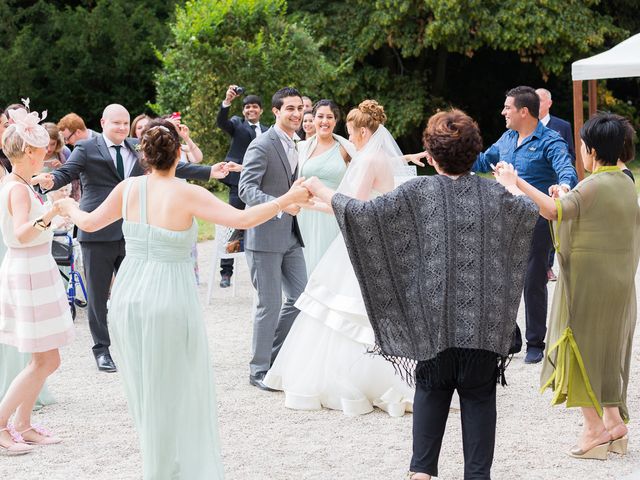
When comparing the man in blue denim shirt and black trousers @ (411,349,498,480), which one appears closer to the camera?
black trousers @ (411,349,498,480)

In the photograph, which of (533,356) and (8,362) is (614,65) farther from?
(8,362)

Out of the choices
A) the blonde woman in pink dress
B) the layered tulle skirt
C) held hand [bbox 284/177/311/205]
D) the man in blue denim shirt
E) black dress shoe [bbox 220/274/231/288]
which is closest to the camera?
held hand [bbox 284/177/311/205]

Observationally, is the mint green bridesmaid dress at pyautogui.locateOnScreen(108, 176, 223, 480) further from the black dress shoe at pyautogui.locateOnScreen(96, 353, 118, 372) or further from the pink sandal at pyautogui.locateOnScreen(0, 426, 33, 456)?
the black dress shoe at pyautogui.locateOnScreen(96, 353, 118, 372)

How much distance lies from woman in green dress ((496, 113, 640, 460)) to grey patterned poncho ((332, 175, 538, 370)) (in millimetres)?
1017

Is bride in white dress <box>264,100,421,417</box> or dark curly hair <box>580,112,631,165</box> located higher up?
dark curly hair <box>580,112,631,165</box>

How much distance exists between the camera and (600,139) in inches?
196

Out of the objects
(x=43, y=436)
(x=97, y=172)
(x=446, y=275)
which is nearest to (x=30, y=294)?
(x=43, y=436)

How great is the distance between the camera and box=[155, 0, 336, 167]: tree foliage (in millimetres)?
19703

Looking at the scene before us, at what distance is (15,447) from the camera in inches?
211

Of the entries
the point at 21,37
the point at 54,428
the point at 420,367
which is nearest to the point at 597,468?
the point at 420,367

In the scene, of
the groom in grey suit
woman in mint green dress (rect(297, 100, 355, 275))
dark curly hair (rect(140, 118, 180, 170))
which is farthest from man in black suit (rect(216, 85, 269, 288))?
dark curly hair (rect(140, 118, 180, 170))

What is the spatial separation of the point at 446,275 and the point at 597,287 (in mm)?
1444

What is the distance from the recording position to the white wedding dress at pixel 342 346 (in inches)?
239

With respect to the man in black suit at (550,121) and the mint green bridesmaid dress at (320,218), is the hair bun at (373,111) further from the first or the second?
the man in black suit at (550,121)
